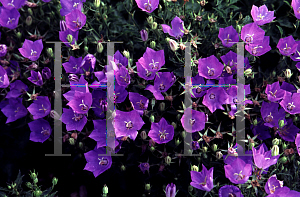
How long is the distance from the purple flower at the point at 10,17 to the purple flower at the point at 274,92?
2.04 m

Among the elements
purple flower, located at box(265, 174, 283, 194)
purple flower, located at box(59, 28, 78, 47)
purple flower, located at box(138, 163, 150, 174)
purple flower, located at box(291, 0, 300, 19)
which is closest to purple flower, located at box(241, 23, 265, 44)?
purple flower, located at box(291, 0, 300, 19)

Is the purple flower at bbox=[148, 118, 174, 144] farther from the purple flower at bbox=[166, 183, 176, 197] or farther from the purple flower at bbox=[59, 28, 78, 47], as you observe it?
the purple flower at bbox=[59, 28, 78, 47]

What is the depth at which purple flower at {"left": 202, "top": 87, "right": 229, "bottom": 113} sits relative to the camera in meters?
2.18

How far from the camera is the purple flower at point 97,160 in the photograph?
2.28 meters

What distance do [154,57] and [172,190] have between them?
0.92m

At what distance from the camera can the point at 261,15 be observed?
99.2 inches

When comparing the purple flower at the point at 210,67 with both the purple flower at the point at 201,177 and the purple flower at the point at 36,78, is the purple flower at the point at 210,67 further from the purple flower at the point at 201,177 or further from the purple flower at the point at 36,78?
the purple flower at the point at 36,78

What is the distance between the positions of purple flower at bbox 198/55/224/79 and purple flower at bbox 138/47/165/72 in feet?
0.90

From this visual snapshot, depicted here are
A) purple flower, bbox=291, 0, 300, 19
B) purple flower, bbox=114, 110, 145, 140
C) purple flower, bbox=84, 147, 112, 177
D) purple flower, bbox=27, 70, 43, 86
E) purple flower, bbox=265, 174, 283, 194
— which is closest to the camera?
purple flower, bbox=265, 174, 283, 194

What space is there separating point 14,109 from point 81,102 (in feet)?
2.36

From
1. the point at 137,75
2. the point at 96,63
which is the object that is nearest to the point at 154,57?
the point at 137,75

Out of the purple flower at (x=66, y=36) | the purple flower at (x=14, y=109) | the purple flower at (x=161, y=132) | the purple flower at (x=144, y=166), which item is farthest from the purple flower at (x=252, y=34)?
the purple flower at (x=14, y=109)

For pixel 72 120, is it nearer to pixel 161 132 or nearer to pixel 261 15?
pixel 161 132

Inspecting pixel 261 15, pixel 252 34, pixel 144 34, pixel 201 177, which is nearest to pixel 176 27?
pixel 144 34
